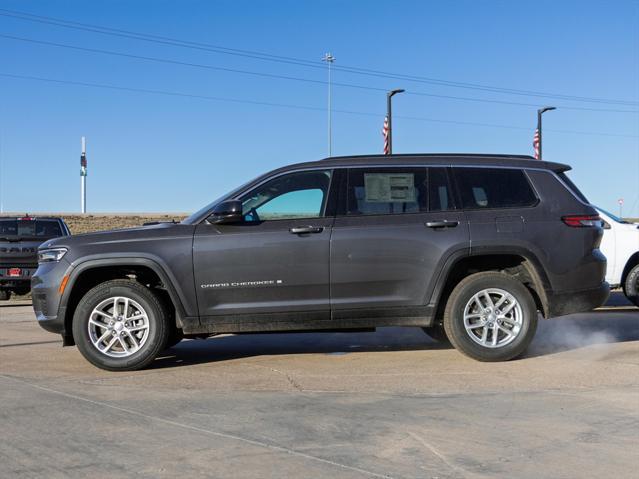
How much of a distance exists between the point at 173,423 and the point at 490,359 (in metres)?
3.29

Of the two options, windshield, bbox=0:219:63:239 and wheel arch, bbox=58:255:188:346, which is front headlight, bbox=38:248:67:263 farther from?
windshield, bbox=0:219:63:239

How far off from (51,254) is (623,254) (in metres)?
8.37

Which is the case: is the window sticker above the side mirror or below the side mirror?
above

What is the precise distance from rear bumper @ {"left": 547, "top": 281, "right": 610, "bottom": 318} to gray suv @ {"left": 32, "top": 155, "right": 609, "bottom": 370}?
0.01 metres

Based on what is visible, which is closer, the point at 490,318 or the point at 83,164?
the point at 490,318

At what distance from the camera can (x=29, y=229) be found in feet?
48.7

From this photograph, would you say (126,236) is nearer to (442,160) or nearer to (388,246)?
(388,246)

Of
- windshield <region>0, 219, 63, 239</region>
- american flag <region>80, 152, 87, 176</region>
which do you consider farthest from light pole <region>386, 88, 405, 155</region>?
american flag <region>80, 152, 87, 176</region>

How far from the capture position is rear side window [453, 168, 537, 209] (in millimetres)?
7051

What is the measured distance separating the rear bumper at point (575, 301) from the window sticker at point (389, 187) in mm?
1650

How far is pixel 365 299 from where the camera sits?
680 centimetres

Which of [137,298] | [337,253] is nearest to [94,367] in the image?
[137,298]

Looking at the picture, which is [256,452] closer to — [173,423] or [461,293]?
[173,423]

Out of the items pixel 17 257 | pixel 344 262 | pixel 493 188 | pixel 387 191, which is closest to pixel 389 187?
pixel 387 191
